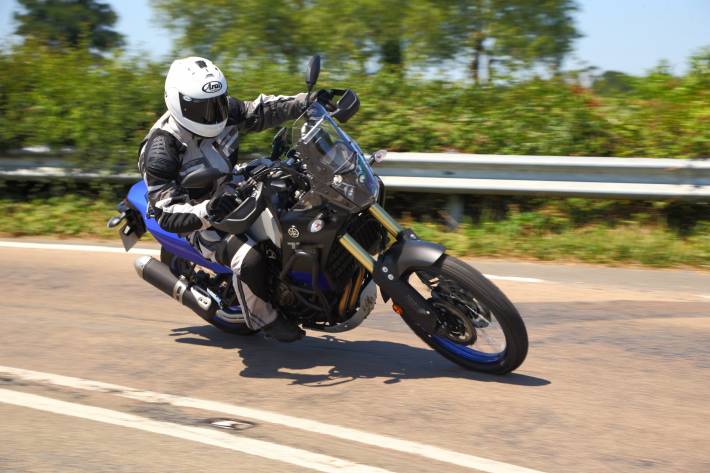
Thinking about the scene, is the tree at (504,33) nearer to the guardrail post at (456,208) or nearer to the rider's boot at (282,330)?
the guardrail post at (456,208)

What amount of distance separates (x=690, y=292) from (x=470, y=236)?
2254mm

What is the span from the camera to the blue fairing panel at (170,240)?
219 inches

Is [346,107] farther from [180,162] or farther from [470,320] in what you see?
[470,320]

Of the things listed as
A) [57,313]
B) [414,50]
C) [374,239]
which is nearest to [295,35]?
Answer: [414,50]

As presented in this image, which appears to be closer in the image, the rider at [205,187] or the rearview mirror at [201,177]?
the rearview mirror at [201,177]

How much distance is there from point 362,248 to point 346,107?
0.76 meters

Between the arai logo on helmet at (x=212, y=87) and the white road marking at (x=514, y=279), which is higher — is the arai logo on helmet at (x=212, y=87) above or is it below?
above

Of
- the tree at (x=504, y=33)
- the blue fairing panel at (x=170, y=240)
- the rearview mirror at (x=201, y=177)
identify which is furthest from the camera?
the tree at (x=504, y=33)

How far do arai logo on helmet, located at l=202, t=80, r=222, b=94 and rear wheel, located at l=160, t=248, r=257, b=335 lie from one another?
44.1 inches

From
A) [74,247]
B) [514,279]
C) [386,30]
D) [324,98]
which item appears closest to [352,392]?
[324,98]

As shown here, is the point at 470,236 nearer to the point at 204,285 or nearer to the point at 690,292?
the point at 690,292

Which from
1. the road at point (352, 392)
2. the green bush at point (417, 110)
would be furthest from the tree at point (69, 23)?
the road at point (352, 392)

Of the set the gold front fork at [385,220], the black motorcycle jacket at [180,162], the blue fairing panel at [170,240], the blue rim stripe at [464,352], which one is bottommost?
the blue rim stripe at [464,352]

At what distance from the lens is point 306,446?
13.3ft
